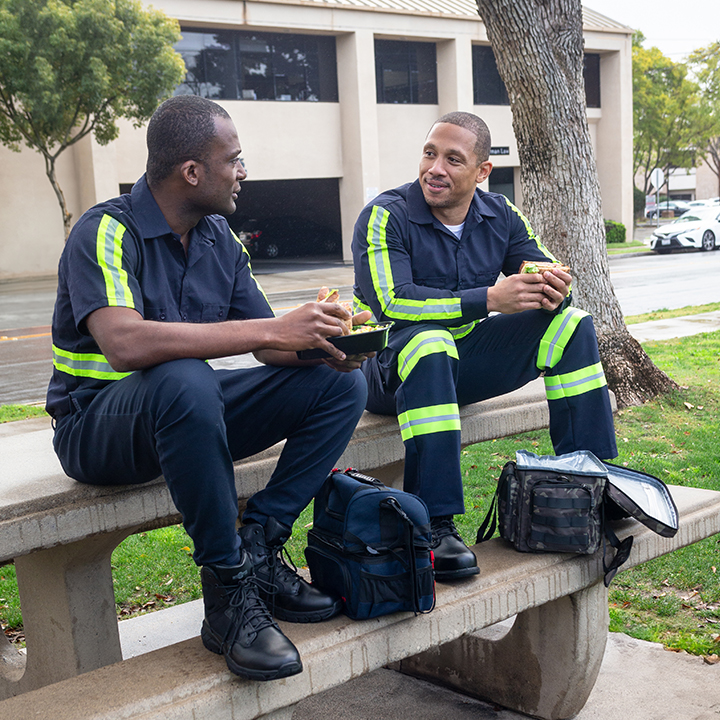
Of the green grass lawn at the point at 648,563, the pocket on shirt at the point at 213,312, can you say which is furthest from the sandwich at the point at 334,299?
the green grass lawn at the point at 648,563

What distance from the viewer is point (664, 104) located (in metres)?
42.6

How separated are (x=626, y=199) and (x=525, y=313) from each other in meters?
32.2

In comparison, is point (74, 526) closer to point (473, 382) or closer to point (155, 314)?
point (155, 314)

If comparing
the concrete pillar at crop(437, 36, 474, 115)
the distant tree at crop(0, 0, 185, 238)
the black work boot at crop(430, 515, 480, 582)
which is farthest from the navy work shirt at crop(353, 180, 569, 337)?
the concrete pillar at crop(437, 36, 474, 115)

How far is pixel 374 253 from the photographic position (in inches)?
138

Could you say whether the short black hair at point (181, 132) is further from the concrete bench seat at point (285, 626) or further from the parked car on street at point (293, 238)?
the parked car on street at point (293, 238)

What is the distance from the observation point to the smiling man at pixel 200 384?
2178 mm

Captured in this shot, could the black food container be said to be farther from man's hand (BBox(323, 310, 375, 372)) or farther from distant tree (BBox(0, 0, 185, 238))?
distant tree (BBox(0, 0, 185, 238))

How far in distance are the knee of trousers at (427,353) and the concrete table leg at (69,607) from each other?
1.07 metres

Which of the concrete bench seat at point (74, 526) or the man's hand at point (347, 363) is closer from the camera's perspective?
the concrete bench seat at point (74, 526)

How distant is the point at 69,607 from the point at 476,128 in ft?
8.16

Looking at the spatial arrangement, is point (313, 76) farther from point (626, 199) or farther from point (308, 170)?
point (626, 199)

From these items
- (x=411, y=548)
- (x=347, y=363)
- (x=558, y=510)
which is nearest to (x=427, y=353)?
(x=347, y=363)

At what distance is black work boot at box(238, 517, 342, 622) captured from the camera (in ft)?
7.72
